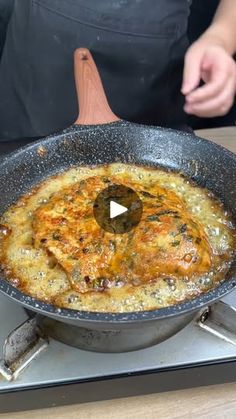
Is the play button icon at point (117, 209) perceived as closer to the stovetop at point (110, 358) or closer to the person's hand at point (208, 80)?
the stovetop at point (110, 358)

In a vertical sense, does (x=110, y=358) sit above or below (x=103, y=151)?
below

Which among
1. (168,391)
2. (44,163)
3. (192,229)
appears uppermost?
(44,163)

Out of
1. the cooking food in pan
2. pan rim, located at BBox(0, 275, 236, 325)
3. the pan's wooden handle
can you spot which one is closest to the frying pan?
the pan's wooden handle

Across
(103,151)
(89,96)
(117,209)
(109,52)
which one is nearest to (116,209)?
(117,209)

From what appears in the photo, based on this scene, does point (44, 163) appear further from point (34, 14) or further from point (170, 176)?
point (34, 14)

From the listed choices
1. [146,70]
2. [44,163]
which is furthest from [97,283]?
[146,70]

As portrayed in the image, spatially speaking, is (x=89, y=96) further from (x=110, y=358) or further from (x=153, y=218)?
(x=110, y=358)

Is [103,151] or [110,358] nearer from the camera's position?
[110,358]
